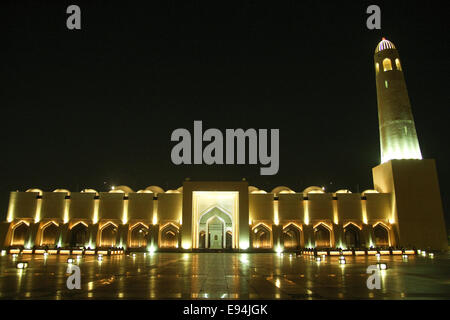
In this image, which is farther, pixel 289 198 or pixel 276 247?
pixel 289 198

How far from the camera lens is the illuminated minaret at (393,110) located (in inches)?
1163

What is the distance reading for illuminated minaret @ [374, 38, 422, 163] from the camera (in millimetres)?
29547

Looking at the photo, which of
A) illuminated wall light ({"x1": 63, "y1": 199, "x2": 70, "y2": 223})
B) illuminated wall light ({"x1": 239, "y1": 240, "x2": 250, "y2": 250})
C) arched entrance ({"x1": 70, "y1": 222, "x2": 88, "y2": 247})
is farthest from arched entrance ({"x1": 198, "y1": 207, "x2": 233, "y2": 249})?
illuminated wall light ({"x1": 63, "y1": 199, "x2": 70, "y2": 223})

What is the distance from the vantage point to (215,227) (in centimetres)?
3359

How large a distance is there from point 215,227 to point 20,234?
58.3 feet

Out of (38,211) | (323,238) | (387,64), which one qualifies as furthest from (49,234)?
(387,64)

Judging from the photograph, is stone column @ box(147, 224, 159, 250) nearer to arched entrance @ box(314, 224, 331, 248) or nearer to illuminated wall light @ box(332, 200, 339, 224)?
illuminated wall light @ box(332, 200, 339, 224)

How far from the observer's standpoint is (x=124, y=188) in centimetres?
3403

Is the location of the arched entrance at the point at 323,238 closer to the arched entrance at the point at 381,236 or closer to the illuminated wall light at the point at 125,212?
the arched entrance at the point at 381,236

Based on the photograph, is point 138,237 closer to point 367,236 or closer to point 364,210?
point 367,236
